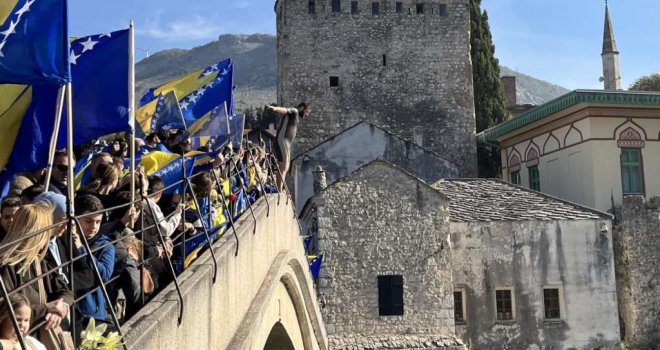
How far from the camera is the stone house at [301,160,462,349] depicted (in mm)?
19312

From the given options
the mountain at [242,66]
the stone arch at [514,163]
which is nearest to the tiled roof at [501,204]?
the stone arch at [514,163]

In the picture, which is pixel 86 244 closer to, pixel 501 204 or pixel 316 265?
pixel 316 265

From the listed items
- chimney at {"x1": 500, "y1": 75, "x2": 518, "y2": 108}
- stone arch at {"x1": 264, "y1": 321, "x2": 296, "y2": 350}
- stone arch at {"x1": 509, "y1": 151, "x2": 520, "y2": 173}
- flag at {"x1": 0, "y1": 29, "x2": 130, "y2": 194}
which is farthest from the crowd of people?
chimney at {"x1": 500, "y1": 75, "x2": 518, "y2": 108}

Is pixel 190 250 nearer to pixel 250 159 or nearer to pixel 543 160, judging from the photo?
pixel 250 159

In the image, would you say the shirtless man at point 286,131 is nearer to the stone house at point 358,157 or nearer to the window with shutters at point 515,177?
the stone house at point 358,157

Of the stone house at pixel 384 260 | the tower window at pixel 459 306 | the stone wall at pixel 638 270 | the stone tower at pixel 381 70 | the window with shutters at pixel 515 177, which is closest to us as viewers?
the stone house at pixel 384 260

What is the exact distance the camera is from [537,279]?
2055 centimetres

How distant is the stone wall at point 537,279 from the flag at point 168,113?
41.3 feet

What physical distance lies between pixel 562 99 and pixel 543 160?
2907 mm

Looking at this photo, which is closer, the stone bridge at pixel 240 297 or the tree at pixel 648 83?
the stone bridge at pixel 240 297

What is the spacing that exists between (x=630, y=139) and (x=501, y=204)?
4.76 metres

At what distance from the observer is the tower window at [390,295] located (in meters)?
19.5

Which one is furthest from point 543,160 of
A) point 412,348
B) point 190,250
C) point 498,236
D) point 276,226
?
point 190,250

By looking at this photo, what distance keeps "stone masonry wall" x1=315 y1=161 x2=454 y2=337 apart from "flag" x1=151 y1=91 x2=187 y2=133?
10.6 meters
